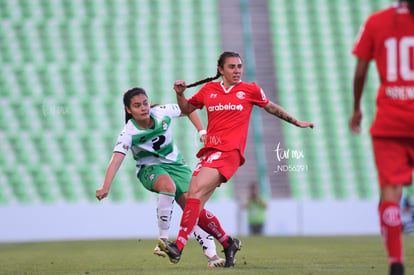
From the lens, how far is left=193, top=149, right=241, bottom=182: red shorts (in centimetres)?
649

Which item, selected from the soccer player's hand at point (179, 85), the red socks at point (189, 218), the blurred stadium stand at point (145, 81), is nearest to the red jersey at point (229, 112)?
the soccer player's hand at point (179, 85)

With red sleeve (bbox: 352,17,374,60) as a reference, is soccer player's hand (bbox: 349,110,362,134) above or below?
below

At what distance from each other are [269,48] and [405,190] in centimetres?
588

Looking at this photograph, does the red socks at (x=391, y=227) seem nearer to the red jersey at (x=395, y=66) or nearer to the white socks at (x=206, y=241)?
the red jersey at (x=395, y=66)

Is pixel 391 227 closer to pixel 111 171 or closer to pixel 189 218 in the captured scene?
pixel 189 218

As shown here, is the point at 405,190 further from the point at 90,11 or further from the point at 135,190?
the point at 90,11

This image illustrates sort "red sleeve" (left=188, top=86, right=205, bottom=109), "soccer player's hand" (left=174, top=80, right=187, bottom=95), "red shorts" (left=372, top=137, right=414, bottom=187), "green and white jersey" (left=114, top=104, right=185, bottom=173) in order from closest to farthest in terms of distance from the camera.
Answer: "red shorts" (left=372, top=137, right=414, bottom=187) → "soccer player's hand" (left=174, top=80, right=187, bottom=95) → "red sleeve" (left=188, top=86, right=205, bottom=109) → "green and white jersey" (left=114, top=104, right=185, bottom=173)

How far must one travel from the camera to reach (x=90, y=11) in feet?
69.8

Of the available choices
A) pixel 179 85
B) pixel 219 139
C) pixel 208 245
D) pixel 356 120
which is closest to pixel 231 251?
pixel 208 245

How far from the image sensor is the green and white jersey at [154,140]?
23.5 feet

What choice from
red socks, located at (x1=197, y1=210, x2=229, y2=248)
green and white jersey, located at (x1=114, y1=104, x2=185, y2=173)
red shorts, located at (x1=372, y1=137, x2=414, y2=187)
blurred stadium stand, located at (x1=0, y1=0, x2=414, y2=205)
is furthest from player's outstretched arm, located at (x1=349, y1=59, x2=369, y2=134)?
blurred stadium stand, located at (x1=0, y1=0, x2=414, y2=205)

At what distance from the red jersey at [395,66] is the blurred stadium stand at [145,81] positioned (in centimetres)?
1375

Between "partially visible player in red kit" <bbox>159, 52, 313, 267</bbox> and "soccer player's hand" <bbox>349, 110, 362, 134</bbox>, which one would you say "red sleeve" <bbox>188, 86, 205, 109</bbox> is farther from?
"soccer player's hand" <bbox>349, 110, 362, 134</bbox>

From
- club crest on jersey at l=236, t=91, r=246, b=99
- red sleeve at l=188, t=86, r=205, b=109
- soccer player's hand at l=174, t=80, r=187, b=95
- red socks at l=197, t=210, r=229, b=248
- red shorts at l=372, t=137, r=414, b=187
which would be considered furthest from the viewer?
red socks at l=197, t=210, r=229, b=248
